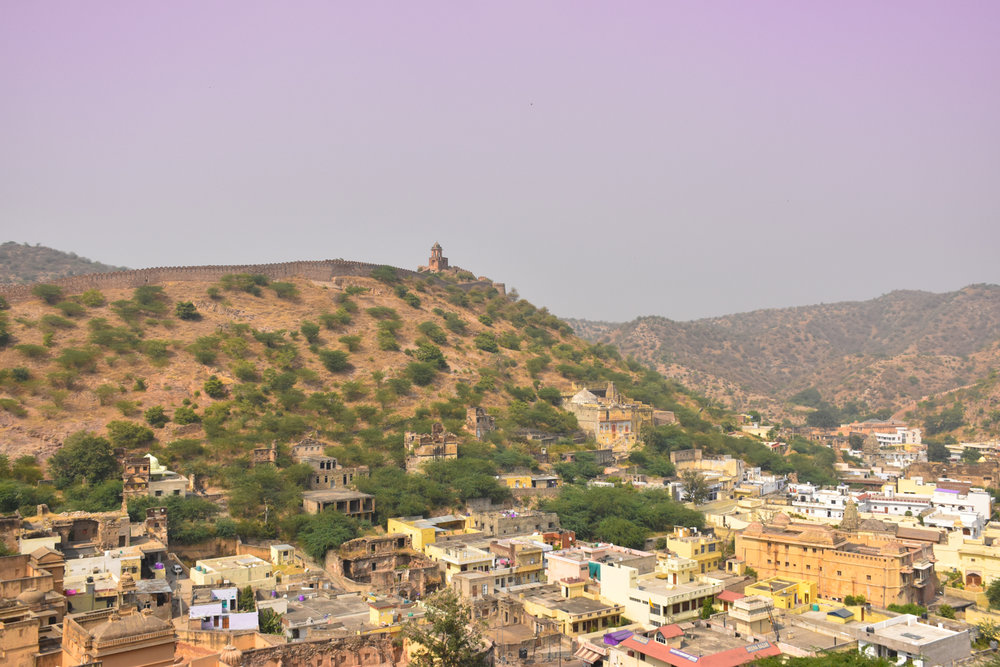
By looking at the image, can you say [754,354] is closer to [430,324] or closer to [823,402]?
[823,402]

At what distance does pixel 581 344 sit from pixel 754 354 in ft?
181

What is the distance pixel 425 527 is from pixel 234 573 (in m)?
7.50

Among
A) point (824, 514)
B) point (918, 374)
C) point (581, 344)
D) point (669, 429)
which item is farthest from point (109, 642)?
point (918, 374)

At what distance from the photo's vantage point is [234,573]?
23500 mm

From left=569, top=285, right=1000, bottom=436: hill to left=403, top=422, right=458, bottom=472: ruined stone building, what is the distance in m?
51.3

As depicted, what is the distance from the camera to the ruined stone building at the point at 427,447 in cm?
3625

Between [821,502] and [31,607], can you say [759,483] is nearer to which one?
[821,502]

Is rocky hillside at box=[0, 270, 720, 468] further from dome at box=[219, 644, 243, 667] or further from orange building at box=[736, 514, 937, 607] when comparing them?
dome at box=[219, 644, 243, 667]

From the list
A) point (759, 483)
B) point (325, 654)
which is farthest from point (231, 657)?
point (759, 483)

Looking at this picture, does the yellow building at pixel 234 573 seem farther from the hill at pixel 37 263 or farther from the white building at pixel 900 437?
the hill at pixel 37 263

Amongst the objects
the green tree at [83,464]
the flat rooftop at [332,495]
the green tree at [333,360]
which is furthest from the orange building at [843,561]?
the green tree at [333,360]

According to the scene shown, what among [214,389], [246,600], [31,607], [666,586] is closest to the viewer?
[31,607]

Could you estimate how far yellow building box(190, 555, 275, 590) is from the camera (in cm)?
2303

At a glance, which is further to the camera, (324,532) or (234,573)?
(324,532)
